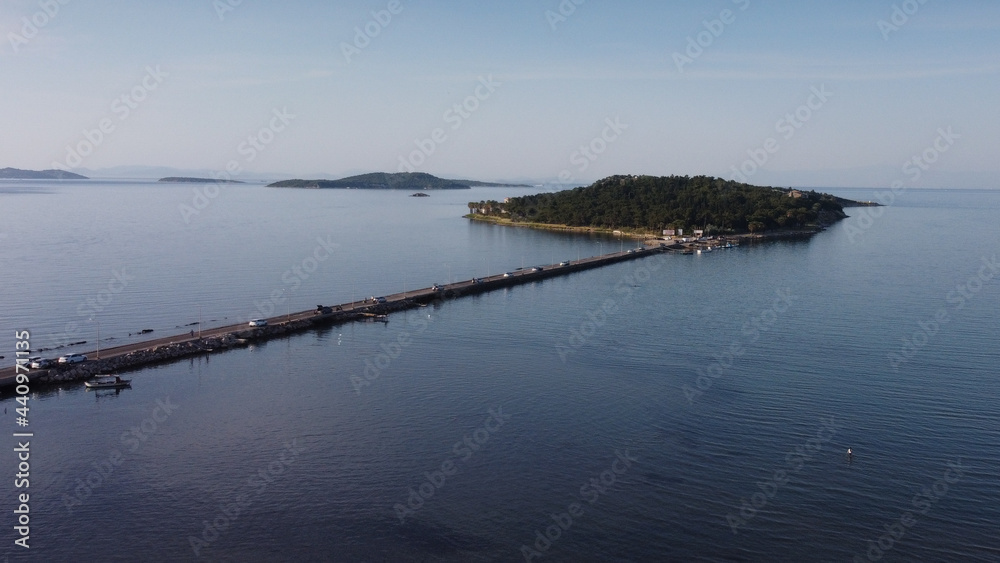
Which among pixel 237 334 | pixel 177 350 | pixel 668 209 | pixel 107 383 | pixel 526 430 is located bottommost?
pixel 526 430

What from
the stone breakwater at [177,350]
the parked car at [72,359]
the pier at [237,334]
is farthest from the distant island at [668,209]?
the parked car at [72,359]

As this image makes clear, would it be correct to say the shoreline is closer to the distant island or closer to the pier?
the distant island

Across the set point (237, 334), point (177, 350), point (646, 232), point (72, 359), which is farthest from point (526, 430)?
point (646, 232)

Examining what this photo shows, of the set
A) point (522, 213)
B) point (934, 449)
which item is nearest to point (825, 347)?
point (934, 449)

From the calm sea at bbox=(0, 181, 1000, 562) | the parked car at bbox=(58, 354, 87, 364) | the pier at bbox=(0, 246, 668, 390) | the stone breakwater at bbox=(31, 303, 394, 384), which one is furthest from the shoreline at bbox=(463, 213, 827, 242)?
the parked car at bbox=(58, 354, 87, 364)

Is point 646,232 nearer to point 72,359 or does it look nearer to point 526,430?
point 526,430
